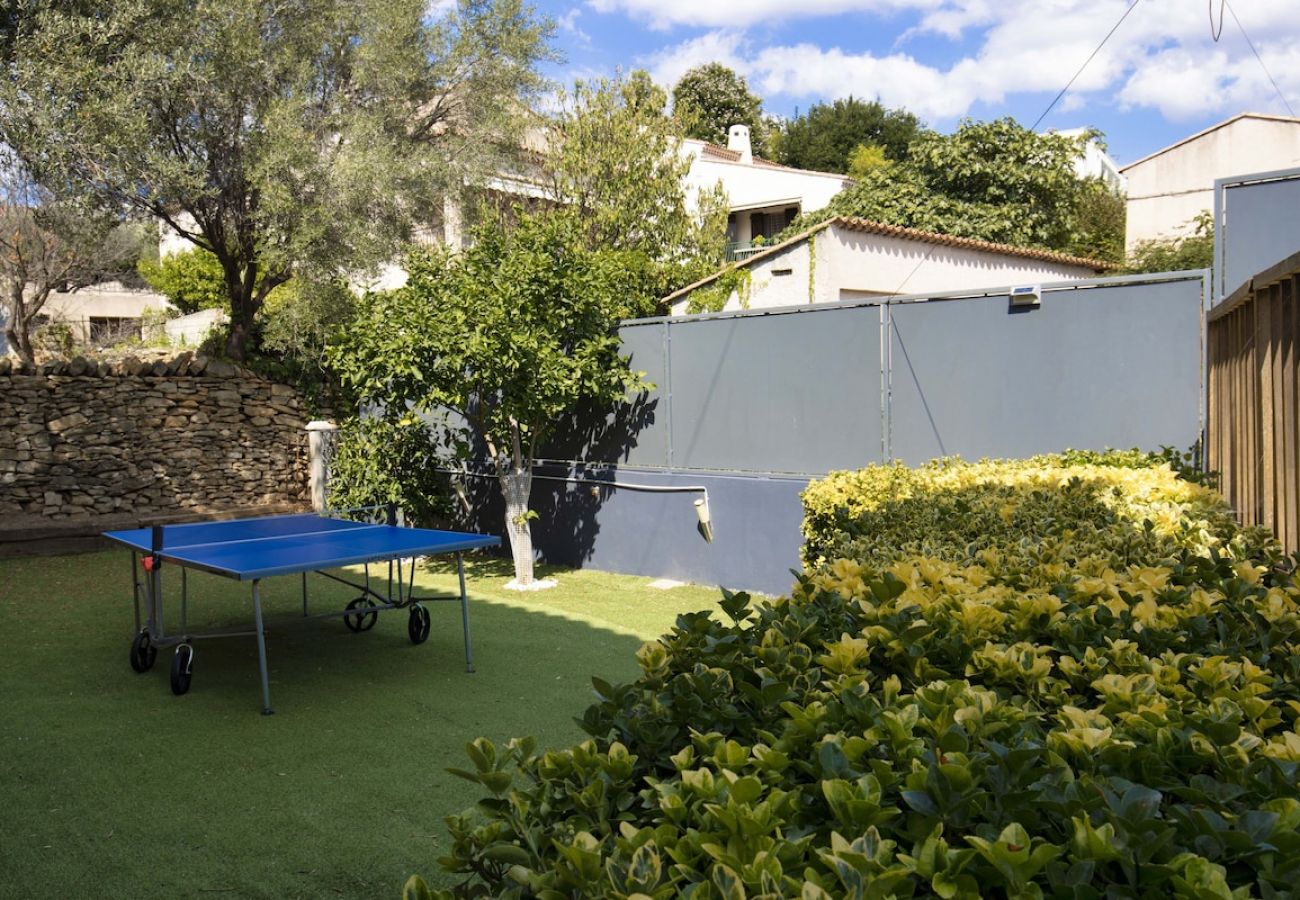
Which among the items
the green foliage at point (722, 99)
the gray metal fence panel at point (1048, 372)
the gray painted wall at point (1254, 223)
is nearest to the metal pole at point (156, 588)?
the gray metal fence panel at point (1048, 372)

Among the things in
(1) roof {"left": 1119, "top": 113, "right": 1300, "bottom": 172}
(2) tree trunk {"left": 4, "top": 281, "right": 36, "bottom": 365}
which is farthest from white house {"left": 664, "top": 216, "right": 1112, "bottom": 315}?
(2) tree trunk {"left": 4, "top": 281, "right": 36, "bottom": 365}

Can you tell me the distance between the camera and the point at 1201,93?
26047 millimetres

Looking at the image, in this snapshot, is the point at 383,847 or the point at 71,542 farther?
the point at 71,542

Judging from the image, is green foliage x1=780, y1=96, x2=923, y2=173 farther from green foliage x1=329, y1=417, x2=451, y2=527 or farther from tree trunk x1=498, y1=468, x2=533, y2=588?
tree trunk x1=498, y1=468, x2=533, y2=588

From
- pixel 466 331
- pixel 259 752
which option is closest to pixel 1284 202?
pixel 466 331

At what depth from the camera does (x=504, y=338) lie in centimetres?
909

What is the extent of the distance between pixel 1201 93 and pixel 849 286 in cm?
1811

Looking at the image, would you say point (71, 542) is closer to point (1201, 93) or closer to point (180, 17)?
point (180, 17)

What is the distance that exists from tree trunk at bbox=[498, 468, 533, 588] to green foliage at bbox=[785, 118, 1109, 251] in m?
14.8

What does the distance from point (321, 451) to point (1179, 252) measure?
50.6 ft

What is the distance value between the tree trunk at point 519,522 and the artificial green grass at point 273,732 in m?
0.33

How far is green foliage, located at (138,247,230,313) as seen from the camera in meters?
23.2

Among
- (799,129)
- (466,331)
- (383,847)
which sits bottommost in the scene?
(383,847)

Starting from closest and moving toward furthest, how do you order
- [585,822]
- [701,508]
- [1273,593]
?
1. [585,822]
2. [1273,593]
3. [701,508]
